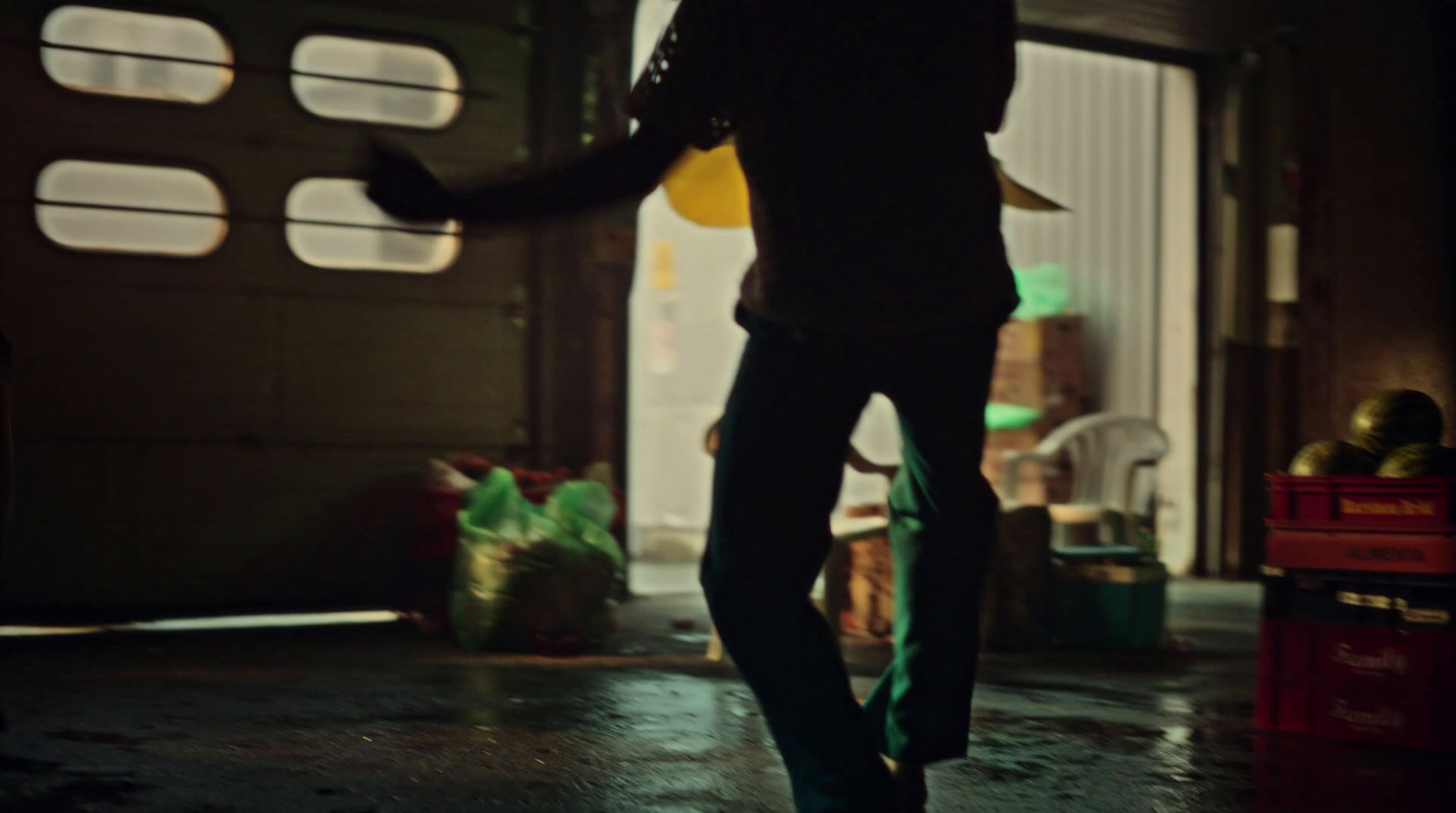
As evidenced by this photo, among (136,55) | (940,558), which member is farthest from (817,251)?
(136,55)

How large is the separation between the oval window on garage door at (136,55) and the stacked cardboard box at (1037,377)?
5.06 metres

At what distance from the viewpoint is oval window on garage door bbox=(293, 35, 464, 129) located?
691cm

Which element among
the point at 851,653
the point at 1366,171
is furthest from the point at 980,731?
the point at 1366,171

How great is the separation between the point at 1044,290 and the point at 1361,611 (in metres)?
5.66

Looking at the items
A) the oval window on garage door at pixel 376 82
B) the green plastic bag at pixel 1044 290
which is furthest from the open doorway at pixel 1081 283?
the oval window on garage door at pixel 376 82

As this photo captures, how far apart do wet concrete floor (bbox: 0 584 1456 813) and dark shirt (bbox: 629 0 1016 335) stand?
1341mm

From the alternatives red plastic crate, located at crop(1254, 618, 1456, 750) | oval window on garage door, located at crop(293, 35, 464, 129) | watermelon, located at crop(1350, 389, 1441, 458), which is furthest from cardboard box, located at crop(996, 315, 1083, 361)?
red plastic crate, located at crop(1254, 618, 1456, 750)

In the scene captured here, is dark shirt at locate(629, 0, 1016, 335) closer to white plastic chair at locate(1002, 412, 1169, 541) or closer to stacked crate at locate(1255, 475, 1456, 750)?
stacked crate at locate(1255, 475, 1456, 750)

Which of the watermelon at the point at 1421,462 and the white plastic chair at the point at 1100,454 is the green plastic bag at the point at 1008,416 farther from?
the watermelon at the point at 1421,462

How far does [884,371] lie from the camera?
2.31 metres

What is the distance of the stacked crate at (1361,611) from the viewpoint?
402cm

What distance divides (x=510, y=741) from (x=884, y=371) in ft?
6.56

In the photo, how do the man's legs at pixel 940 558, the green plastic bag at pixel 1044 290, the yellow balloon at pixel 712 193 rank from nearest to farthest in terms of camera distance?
the man's legs at pixel 940 558
the yellow balloon at pixel 712 193
the green plastic bag at pixel 1044 290

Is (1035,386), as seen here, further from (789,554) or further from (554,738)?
(789,554)
